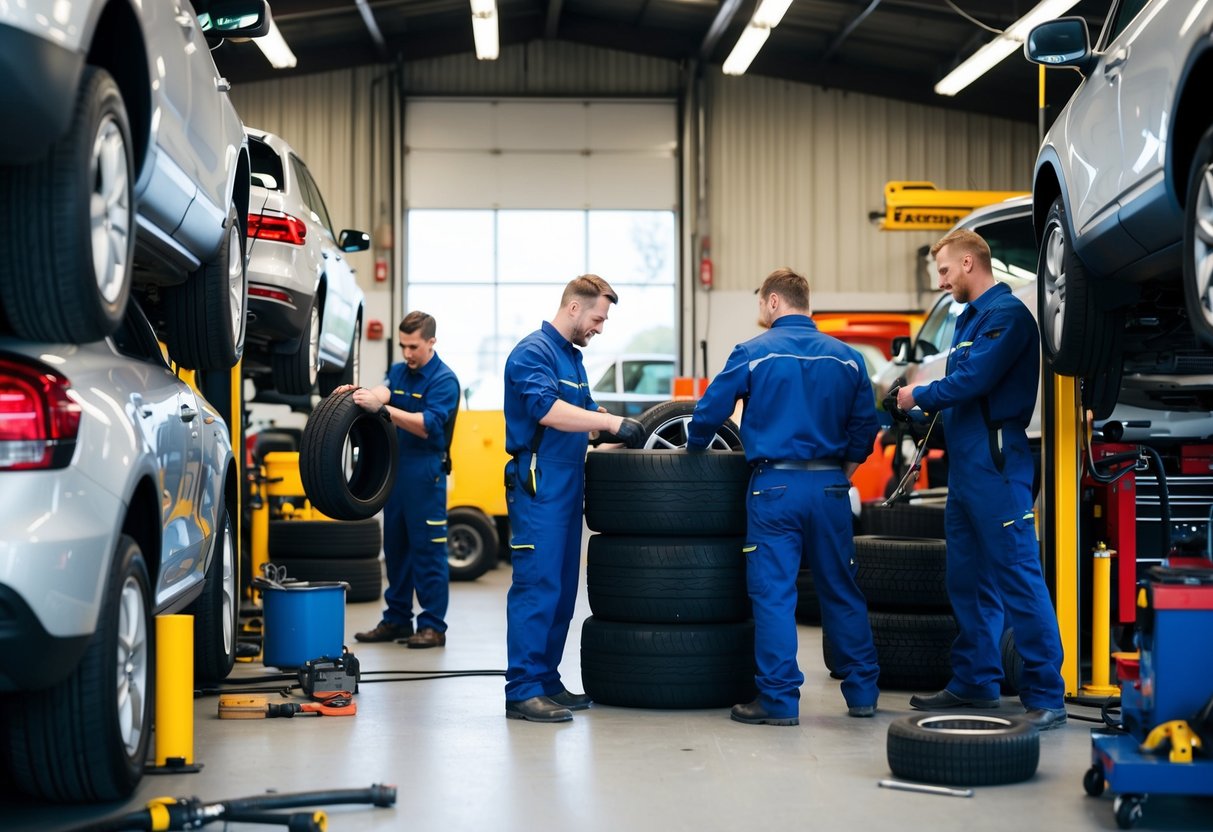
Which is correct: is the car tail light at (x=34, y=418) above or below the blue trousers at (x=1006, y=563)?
above

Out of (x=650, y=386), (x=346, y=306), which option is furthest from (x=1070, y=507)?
Answer: (x=650, y=386)

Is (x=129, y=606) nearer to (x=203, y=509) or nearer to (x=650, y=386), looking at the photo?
(x=203, y=509)

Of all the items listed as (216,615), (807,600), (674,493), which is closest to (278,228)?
(216,615)

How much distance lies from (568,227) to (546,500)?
1305 centimetres

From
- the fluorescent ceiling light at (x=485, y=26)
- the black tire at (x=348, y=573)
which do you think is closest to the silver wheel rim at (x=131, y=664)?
the black tire at (x=348, y=573)

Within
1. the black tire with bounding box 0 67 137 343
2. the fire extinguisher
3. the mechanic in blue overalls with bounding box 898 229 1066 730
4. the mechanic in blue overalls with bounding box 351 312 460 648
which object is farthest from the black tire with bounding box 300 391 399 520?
the fire extinguisher

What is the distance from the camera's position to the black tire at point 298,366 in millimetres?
7066

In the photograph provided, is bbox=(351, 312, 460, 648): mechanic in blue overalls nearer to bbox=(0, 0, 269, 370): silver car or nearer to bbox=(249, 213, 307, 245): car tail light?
bbox=(249, 213, 307, 245): car tail light

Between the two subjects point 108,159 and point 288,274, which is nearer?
point 108,159

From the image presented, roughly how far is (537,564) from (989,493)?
5.38ft

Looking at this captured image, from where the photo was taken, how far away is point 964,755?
150 inches

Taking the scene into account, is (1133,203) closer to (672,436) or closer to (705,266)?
(672,436)

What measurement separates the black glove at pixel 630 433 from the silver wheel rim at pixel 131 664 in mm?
2050

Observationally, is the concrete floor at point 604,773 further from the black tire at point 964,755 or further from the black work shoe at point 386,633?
the black work shoe at point 386,633
